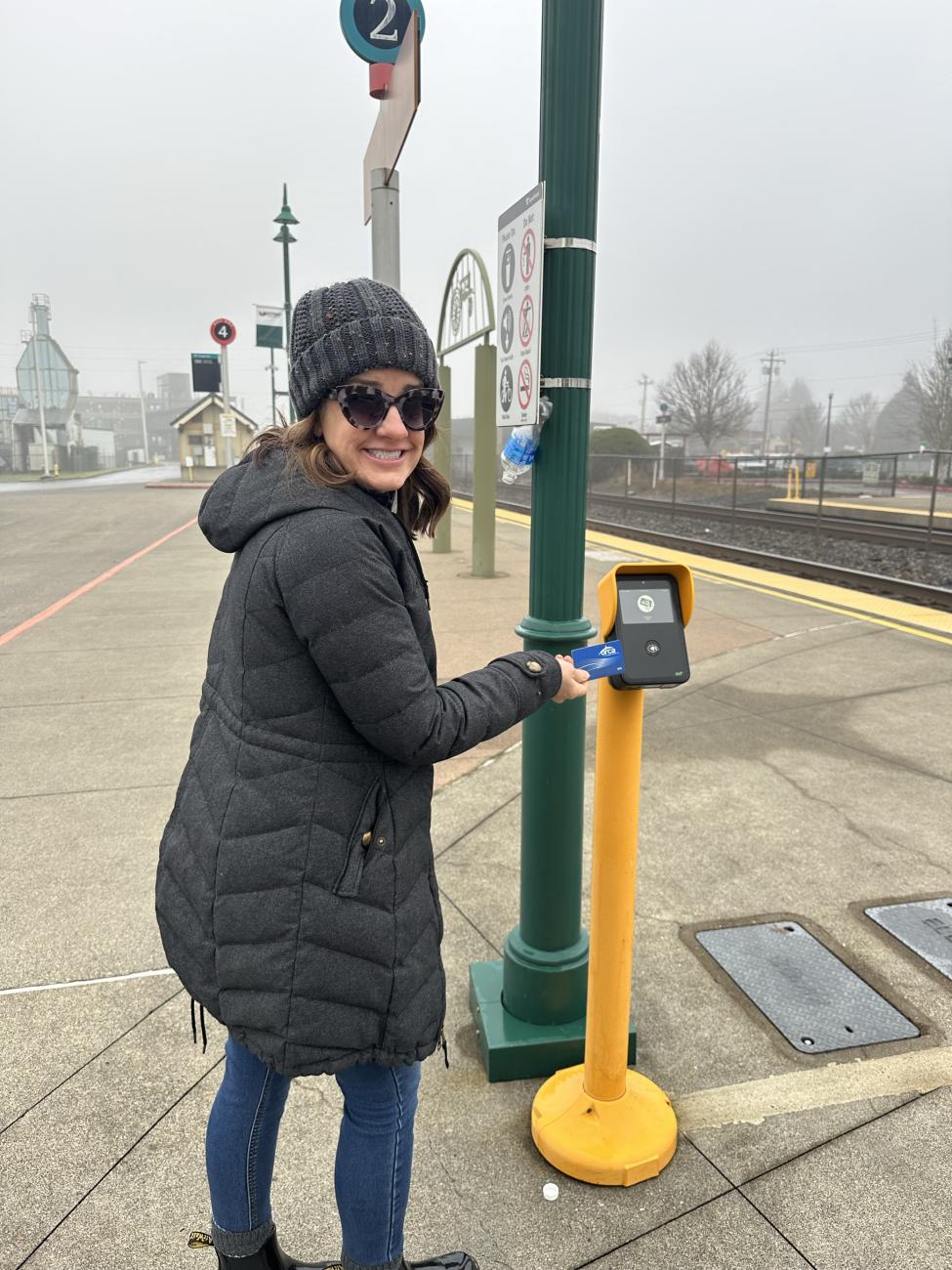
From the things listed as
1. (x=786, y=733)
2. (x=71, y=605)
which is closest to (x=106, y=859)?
(x=786, y=733)

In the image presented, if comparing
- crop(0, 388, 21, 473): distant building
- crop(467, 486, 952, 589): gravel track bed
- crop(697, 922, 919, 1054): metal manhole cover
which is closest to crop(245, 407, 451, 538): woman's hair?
crop(697, 922, 919, 1054): metal manhole cover

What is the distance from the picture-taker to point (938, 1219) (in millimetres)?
1860

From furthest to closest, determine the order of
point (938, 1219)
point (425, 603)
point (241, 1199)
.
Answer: point (938, 1219) < point (241, 1199) < point (425, 603)

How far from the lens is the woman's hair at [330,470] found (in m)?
1.37

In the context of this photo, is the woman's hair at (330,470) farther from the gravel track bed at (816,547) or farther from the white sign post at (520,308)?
the gravel track bed at (816,547)

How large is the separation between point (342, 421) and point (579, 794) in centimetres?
125

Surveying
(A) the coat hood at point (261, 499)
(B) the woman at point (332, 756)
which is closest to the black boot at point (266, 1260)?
(B) the woman at point (332, 756)

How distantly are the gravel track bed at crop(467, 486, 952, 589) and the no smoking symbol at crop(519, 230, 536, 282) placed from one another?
952 centimetres

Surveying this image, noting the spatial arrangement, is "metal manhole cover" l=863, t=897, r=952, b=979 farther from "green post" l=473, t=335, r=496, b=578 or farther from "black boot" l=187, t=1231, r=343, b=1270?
"green post" l=473, t=335, r=496, b=578

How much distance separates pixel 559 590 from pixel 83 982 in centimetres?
188

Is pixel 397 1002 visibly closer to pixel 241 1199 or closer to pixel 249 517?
pixel 241 1199

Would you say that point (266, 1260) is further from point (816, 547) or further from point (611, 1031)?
point (816, 547)

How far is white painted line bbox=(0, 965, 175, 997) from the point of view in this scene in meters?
2.64

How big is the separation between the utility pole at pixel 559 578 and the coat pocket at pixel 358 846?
0.91 metres
